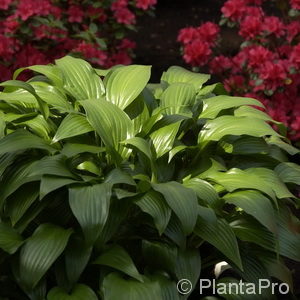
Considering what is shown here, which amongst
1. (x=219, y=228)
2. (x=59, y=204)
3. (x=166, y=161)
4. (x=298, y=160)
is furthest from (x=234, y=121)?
(x=298, y=160)

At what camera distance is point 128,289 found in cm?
222

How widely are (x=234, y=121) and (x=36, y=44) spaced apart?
199cm

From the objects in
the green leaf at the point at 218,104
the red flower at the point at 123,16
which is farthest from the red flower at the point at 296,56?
the red flower at the point at 123,16

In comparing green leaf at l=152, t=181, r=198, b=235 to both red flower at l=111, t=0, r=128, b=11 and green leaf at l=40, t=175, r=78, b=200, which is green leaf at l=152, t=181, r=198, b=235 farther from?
red flower at l=111, t=0, r=128, b=11

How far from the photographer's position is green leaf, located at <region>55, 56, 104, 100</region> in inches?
111

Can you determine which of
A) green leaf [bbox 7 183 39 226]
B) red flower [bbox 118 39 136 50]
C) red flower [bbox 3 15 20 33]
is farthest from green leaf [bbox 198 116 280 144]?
red flower [bbox 118 39 136 50]

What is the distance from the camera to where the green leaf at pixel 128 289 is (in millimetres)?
2199

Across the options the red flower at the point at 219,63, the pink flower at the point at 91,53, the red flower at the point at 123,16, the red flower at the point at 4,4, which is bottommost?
the red flower at the point at 219,63

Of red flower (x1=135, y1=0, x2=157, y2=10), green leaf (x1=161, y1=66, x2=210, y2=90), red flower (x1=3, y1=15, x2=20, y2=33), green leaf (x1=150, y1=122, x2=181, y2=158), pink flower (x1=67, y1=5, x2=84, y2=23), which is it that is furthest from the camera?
red flower (x1=135, y1=0, x2=157, y2=10)

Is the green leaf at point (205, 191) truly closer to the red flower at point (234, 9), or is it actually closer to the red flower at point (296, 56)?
the red flower at point (296, 56)

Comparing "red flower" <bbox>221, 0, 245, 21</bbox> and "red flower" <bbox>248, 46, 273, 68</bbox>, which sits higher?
"red flower" <bbox>221, 0, 245, 21</bbox>

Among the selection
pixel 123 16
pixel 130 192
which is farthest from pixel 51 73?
pixel 123 16

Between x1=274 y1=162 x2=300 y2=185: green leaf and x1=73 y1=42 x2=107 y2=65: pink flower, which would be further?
x1=73 y1=42 x2=107 y2=65: pink flower

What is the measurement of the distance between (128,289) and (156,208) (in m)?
0.27
